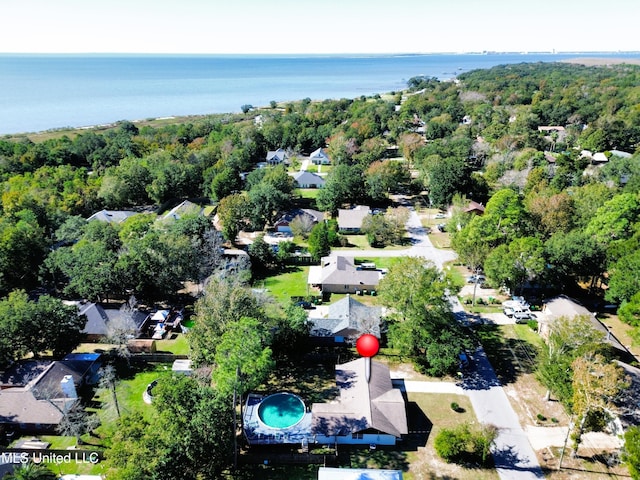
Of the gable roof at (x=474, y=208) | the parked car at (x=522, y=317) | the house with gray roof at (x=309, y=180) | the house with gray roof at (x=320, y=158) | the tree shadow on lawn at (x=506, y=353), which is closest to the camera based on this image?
the tree shadow on lawn at (x=506, y=353)

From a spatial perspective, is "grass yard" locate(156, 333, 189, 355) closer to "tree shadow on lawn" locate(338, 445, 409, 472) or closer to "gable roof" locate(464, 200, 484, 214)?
"tree shadow on lawn" locate(338, 445, 409, 472)

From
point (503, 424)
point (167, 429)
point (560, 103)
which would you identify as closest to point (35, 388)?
point (167, 429)

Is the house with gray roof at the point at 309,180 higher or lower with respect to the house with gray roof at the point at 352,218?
higher

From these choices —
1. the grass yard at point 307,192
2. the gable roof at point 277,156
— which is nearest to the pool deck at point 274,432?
the grass yard at point 307,192

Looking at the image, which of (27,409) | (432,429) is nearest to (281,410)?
(432,429)

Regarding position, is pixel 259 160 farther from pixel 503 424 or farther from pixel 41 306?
pixel 503 424

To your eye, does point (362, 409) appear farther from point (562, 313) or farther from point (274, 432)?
point (562, 313)

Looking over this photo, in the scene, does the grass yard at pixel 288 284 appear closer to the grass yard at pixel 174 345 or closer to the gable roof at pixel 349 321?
the gable roof at pixel 349 321
